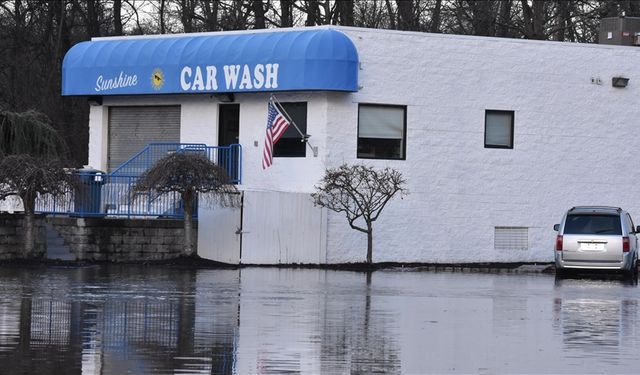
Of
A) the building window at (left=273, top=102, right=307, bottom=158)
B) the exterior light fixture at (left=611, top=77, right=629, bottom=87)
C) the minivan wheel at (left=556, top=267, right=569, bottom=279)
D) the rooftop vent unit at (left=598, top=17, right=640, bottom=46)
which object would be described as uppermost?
the rooftop vent unit at (left=598, top=17, right=640, bottom=46)

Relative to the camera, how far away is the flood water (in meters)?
14.4

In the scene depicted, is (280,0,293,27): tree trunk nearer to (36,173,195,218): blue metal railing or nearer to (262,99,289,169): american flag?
(262,99,289,169): american flag

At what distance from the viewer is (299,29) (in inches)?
1357

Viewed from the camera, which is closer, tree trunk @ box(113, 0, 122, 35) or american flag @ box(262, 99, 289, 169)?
american flag @ box(262, 99, 289, 169)

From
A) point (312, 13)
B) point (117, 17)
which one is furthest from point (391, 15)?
point (117, 17)

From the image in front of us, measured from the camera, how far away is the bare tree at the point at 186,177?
101 feet

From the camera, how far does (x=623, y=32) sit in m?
39.1

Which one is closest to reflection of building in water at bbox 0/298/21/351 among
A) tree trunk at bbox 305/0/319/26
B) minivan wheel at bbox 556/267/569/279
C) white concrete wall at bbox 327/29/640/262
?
minivan wheel at bbox 556/267/569/279

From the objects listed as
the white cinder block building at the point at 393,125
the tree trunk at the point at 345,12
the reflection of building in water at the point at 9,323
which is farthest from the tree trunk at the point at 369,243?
the tree trunk at the point at 345,12

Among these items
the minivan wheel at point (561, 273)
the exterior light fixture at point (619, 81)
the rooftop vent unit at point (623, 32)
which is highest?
the rooftop vent unit at point (623, 32)

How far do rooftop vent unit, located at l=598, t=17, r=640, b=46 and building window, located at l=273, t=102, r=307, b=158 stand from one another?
9.86 metres

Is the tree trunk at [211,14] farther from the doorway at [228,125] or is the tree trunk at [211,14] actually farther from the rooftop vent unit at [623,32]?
the rooftop vent unit at [623,32]

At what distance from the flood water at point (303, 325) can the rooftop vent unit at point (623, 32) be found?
510 inches

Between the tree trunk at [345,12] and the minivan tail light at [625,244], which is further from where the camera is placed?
the tree trunk at [345,12]
